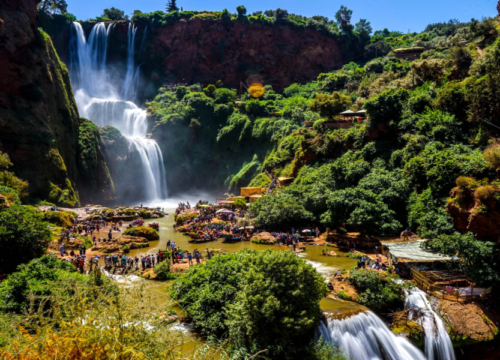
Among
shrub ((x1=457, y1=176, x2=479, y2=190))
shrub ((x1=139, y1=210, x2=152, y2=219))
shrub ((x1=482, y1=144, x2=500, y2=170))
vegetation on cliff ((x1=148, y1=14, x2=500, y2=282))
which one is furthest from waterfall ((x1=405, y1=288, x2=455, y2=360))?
shrub ((x1=139, y1=210, x2=152, y2=219))

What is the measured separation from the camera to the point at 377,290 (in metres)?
15.0

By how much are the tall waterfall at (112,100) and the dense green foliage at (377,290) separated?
42.8m

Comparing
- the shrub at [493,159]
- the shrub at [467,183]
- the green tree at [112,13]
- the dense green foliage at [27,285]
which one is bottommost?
the dense green foliage at [27,285]

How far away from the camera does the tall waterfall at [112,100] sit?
177 feet

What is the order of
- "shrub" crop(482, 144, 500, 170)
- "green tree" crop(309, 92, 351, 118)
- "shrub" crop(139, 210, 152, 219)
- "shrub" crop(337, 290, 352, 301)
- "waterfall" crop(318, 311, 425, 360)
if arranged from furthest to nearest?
"green tree" crop(309, 92, 351, 118)
"shrub" crop(139, 210, 152, 219)
"shrub" crop(482, 144, 500, 170)
"shrub" crop(337, 290, 352, 301)
"waterfall" crop(318, 311, 425, 360)

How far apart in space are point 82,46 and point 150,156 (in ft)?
118

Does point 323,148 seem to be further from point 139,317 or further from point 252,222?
point 139,317

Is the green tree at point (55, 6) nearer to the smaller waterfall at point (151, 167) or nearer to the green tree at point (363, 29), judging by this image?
the smaller waterfall at point (151, 167)

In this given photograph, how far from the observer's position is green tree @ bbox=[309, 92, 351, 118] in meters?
39.3

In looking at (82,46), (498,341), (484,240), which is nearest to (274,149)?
(484,240)

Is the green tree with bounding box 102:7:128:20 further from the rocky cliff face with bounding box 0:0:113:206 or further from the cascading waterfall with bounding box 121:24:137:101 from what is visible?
the rocky cliff face with bounding box 0:0:113:206

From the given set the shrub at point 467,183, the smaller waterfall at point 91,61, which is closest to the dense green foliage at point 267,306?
the shrub at point 467,183

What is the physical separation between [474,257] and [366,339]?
706 cm

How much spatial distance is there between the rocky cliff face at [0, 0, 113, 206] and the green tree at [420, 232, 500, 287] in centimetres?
3627
